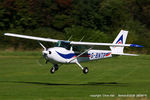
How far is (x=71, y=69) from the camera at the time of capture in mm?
42625

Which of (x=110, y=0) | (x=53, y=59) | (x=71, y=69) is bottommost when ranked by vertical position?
(x=71, y=69)

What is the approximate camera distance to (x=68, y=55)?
90.1ft

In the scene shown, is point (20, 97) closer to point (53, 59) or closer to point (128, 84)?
point (53, 59)

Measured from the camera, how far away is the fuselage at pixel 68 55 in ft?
85.1

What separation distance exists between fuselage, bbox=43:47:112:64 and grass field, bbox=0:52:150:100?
1.96m

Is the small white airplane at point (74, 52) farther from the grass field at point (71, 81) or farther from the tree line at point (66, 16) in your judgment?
the tree line at point (66, 16)

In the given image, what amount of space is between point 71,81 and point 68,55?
6.29 meters

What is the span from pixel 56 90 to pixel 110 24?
1739 inches

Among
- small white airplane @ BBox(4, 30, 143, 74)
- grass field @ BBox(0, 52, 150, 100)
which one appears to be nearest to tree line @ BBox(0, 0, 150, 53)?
grass field @ BBox(0, 52, 150, 100)

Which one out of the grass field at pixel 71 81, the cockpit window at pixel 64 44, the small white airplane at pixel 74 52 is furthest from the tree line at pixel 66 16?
the cockpit window at pixel 64 44

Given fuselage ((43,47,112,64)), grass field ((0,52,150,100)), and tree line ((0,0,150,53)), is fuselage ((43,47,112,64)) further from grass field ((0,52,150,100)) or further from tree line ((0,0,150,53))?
tree line ((0,0,150,53))

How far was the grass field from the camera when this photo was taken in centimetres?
2465

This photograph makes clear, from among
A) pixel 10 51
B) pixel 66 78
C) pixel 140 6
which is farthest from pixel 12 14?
pixel 66 78

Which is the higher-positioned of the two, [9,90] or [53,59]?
[53,59]
